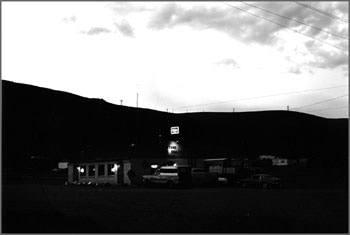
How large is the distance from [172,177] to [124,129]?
7229 cm

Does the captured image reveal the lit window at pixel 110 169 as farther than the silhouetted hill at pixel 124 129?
No

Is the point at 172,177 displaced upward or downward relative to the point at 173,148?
downward

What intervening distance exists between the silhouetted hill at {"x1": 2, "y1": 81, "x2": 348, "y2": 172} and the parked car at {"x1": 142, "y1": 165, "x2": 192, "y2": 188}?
111 feet

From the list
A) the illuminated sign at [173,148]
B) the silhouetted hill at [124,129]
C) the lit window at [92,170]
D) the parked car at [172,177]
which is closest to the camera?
the parked car at [172,177]

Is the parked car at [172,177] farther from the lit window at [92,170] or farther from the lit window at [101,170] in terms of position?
the lit window at [92,170]

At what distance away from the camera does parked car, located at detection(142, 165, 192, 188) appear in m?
36.9

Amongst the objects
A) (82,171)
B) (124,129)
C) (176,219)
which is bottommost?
(176,219)

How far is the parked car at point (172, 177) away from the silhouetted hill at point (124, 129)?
111ft

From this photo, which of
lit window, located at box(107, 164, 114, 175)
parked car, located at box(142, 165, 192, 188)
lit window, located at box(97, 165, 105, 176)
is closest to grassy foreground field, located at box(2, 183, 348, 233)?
parked car, located at box(142, 165, 192, 188)

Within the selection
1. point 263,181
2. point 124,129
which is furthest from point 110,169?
point 124,129

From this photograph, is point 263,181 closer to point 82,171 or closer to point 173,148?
point 173,148

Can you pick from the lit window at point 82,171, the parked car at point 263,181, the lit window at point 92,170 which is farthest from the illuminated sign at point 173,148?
the parked car at point 263,181

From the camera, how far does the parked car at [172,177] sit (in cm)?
3691

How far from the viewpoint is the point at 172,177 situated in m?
37.2
